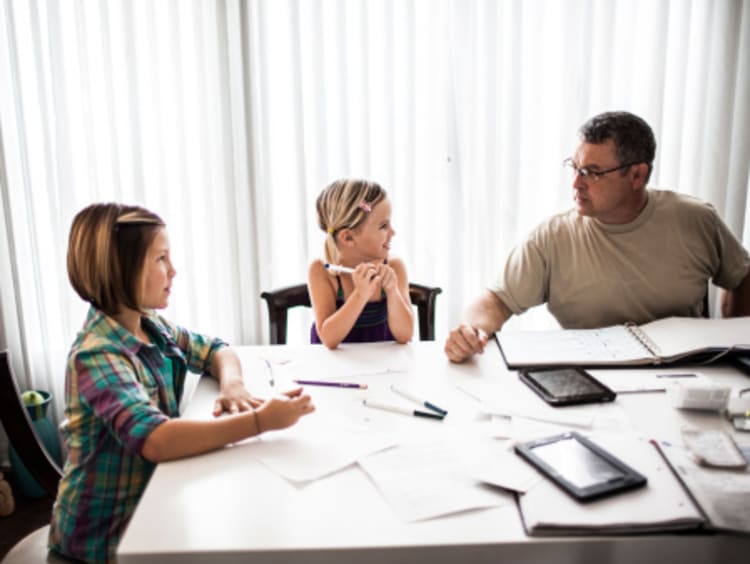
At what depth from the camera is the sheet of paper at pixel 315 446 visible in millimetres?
964

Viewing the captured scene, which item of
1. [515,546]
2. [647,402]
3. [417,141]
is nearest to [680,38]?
[417,141]

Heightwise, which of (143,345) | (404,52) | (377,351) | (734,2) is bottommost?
(377,351)

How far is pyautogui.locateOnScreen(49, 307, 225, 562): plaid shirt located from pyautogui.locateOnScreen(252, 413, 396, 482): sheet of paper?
0.20 meters

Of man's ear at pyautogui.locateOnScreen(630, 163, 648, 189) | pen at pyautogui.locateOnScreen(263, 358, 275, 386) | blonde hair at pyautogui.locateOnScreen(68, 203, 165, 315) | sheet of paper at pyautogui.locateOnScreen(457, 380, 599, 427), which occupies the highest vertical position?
man's ear at pyautogui.locateOnScreen(630, 163, 648, 189)

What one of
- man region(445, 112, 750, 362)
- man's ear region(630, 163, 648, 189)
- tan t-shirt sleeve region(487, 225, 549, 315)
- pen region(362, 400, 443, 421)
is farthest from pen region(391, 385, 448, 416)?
man's ear region(630, 163, 648, 189)

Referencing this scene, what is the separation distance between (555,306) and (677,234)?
0.42 metres

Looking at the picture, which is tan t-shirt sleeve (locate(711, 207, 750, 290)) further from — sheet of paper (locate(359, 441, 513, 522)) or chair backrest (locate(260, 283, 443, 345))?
sheet of paper (locate(359, 441, 513, 522))

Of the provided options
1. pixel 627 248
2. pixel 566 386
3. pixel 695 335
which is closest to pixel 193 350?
pixel 566 386

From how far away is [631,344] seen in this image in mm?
1479

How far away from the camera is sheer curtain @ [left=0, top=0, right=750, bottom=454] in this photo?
2219mm

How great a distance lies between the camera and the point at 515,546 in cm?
79

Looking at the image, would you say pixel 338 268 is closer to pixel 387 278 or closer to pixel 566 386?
pixel 387 278

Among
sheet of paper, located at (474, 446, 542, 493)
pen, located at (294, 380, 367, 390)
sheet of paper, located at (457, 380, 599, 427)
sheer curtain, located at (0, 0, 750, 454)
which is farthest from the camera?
sheer curtain, located at (0, 0, 750, 454)

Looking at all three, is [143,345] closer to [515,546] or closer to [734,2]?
[515,546]
